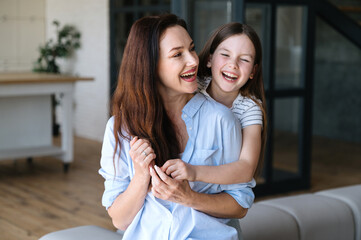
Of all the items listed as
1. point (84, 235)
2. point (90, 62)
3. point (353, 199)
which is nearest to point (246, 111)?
point (84, 235)

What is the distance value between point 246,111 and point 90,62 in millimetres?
5817

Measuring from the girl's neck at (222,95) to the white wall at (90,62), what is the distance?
517 cm

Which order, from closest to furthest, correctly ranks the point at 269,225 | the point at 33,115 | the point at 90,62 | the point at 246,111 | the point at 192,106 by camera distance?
the point at 192,106, the point at 246,111, the point at 269,225, the point at 33,115, the point at 90,62

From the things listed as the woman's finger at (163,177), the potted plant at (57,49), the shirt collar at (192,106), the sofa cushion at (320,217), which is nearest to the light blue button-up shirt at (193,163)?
the shirt collar at (192,106)

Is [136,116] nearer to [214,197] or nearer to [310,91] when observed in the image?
[214,197]

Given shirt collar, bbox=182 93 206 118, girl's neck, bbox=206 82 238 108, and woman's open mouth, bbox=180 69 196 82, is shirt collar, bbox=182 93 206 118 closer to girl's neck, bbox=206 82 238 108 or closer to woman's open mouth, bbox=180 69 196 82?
woman's open mouth, bbox=180 69 196 82

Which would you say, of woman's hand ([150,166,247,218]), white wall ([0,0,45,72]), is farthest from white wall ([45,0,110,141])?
woman's hand ([150,166,247,218])

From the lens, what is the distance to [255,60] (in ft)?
5.41

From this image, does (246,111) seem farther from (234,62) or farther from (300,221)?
(300,221)

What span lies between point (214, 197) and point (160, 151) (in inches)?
7.6

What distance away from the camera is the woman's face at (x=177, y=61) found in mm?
1426

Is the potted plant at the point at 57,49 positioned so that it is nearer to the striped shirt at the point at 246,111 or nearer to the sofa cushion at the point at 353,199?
the sofa cushion at the point at 353,199

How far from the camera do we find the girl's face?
1604 mm

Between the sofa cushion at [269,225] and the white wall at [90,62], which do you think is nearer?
the sofa cushion at [269,225]
